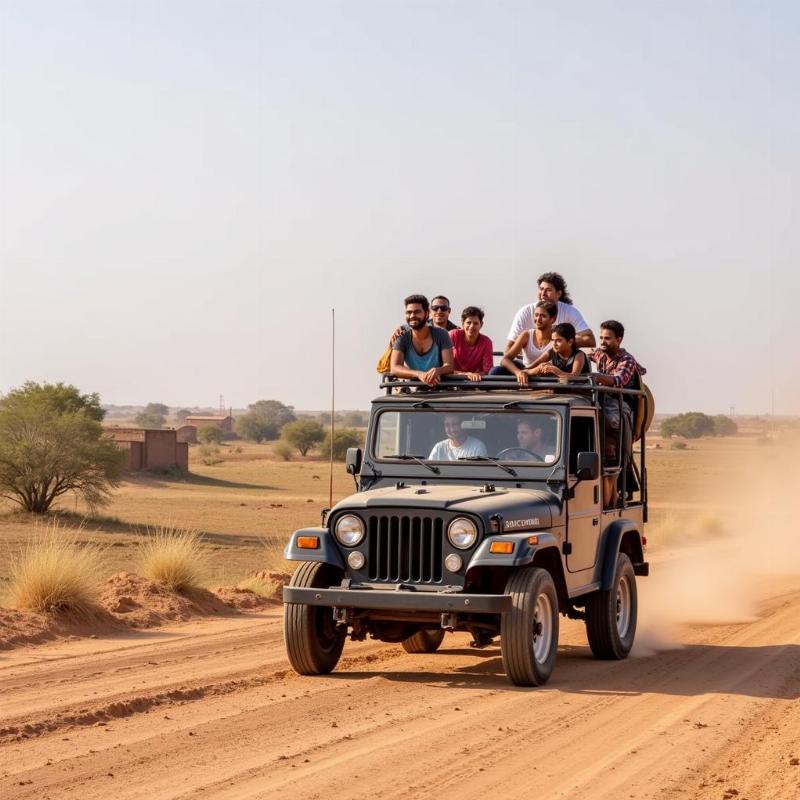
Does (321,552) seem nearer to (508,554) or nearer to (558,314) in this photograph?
(508,554)

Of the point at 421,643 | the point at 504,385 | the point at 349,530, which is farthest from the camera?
the point at 421,643

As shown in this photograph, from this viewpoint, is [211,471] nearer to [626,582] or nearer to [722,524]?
[722,524]

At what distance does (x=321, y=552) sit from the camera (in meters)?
10.7

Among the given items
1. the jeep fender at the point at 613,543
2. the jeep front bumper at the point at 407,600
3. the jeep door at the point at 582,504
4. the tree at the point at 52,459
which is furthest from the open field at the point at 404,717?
the tree at the point at 52,459

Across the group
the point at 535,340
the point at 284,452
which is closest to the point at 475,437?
the point at 535,340

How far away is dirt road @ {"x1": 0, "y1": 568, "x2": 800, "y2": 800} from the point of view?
7.43m

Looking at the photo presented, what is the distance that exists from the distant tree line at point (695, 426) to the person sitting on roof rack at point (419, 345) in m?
135

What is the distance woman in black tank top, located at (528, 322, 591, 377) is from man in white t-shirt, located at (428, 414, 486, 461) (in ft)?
3.01

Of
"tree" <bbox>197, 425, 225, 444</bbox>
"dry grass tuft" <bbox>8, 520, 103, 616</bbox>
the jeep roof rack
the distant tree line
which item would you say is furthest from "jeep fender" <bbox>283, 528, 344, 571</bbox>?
the distant tree line

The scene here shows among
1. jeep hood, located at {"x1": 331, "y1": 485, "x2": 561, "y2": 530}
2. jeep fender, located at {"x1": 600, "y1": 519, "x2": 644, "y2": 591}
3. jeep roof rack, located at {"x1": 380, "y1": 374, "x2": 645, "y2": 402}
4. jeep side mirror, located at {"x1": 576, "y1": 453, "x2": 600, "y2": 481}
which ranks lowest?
jeep fender, located at {"x1": 600, "y1": 519, "x2": 644, "y2": 591}

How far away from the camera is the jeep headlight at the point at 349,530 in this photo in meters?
10.6

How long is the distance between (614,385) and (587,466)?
184 cm

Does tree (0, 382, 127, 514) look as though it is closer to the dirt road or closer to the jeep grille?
the dirt road

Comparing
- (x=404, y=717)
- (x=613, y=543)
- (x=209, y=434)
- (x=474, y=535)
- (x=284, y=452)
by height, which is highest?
(x=209, y=434)
